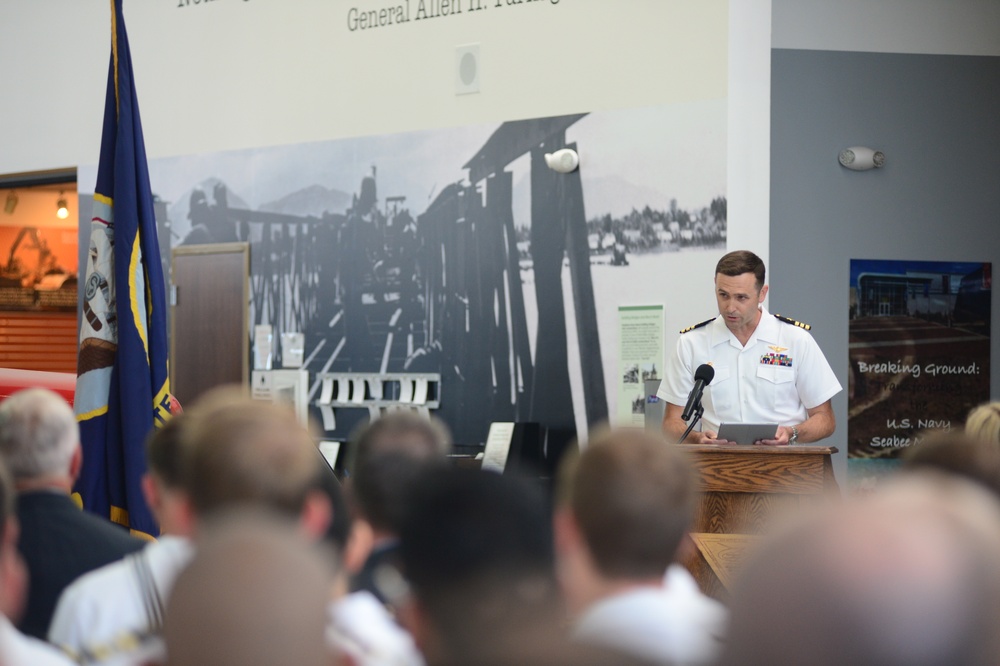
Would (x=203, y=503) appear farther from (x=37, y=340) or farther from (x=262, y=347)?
(x=37, y=340)

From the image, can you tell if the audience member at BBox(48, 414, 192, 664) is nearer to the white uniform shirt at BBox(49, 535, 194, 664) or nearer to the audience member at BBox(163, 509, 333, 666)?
the white uniform shirt at BBox(49, 535, 194, 664)

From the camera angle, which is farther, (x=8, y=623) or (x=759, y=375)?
(x=759, y=375)

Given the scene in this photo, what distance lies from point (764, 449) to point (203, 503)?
2.85 metres

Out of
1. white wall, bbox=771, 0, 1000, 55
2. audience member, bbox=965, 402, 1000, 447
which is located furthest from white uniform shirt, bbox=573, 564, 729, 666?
white wall, bbox=771, 0, 1000, 55

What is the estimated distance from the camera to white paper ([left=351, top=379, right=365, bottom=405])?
688 centimetres

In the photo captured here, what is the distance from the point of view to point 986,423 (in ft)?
6.50

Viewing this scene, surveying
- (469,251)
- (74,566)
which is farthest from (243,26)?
(74,566)

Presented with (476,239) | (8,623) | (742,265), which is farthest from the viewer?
(476,239)

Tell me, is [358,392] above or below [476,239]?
below

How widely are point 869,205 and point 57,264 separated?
24.2ft

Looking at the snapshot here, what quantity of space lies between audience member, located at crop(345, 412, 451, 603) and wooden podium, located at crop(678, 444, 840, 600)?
2.31 meters

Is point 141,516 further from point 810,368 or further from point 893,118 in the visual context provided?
point 893,118

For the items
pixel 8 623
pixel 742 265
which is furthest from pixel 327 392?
pixel 8 623

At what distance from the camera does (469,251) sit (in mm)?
6543
